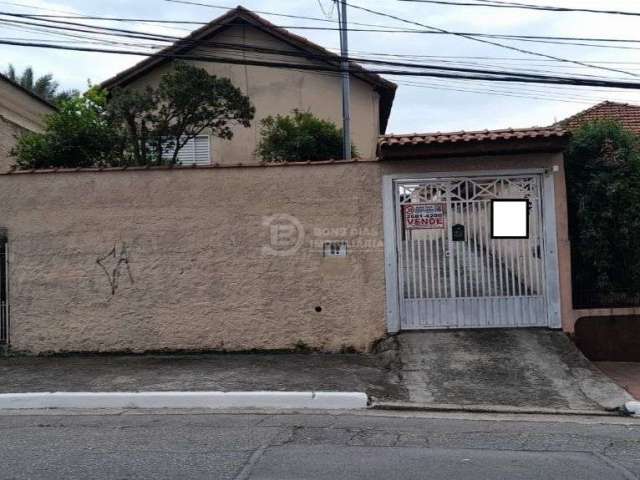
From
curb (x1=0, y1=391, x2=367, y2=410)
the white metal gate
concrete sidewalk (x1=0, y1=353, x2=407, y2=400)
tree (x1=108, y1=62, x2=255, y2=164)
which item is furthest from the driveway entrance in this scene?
tree (x1=108, y1=62, x2=255, y2=164)

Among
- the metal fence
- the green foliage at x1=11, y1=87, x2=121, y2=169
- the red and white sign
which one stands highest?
the green foliage at x1=11, y1=87, x2=121, y2=169

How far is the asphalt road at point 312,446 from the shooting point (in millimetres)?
4289

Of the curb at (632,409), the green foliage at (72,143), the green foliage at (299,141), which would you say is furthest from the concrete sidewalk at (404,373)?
the green foliage at (299,141)

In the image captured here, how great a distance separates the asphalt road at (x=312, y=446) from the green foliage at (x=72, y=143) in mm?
5719

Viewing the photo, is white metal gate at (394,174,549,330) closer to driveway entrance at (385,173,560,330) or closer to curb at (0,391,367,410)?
driveway entrance at (385,173,560,330)

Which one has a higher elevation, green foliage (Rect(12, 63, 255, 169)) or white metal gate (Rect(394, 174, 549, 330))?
green foliage (Rect(12, 63, 255, 169))

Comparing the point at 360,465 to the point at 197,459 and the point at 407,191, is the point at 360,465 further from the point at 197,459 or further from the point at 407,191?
the point at 407,191

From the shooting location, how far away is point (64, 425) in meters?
5.70

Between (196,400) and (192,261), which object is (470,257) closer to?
(192,261)

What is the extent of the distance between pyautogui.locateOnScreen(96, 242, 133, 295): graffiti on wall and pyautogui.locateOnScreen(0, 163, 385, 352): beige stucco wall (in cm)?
2

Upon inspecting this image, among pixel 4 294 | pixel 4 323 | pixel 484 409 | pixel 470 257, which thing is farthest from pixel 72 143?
pixel 484 409

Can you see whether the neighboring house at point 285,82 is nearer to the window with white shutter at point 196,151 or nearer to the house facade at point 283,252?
the window with white shutter at point 196,151

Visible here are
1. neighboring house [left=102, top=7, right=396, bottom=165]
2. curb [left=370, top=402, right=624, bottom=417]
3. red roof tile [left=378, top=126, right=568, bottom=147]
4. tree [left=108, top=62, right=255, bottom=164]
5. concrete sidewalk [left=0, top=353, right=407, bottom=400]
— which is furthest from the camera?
neighboring house [left=102, top=7, right=396, bottom=165]

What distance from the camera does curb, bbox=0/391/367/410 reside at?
6480mm
